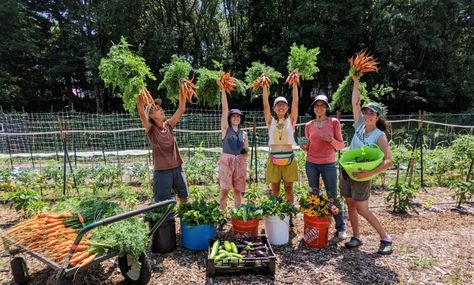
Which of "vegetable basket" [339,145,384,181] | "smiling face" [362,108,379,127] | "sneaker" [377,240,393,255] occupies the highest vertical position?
"smiling face" [362,108,379,127]

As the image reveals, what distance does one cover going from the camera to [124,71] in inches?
147

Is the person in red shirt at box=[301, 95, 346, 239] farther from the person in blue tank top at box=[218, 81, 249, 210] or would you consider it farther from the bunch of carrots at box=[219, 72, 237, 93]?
the bunch of carrots at box=[219, 72, 237, 93]

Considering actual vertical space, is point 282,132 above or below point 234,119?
below

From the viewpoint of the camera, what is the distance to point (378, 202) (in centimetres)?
604

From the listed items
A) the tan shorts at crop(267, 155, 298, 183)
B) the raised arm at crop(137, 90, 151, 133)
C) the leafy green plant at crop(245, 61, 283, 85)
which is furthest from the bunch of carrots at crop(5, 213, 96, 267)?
the leafy green plant at crop(245, 61, 283, 85)

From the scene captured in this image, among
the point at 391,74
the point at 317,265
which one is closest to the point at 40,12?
the point at 391,74

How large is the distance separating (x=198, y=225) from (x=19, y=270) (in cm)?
185

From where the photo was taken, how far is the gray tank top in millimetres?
4406

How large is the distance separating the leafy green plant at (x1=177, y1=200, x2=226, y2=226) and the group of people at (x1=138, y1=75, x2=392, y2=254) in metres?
0.28

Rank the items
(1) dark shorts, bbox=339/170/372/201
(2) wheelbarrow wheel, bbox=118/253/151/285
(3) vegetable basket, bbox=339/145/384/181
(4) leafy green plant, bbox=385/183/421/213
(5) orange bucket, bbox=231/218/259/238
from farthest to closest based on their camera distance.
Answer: (4) leafy green plant, bbox=385/183/421/213 → (5) orange bucket, bbox=231/218/259/238 → (1) dark shorts, bbox=339/170/372/201 → (3) vegetable basket, bbox=339/145/384/181 → (2) wheelbarrow wheel, bbox=118/253/151/285

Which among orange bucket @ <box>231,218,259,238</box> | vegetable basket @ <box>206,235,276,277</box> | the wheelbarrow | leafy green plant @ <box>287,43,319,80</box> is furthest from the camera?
leafy green plant @ <box>287,43,319,80</box>

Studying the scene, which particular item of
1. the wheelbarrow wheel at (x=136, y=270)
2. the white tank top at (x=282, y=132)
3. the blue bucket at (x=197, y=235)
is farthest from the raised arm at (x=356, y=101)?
the wheelbarrow wheel at (x=136, y=270)

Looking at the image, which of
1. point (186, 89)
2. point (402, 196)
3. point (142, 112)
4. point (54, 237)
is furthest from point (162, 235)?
point (402, 196)

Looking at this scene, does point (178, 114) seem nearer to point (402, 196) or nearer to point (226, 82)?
point (226, 82)
